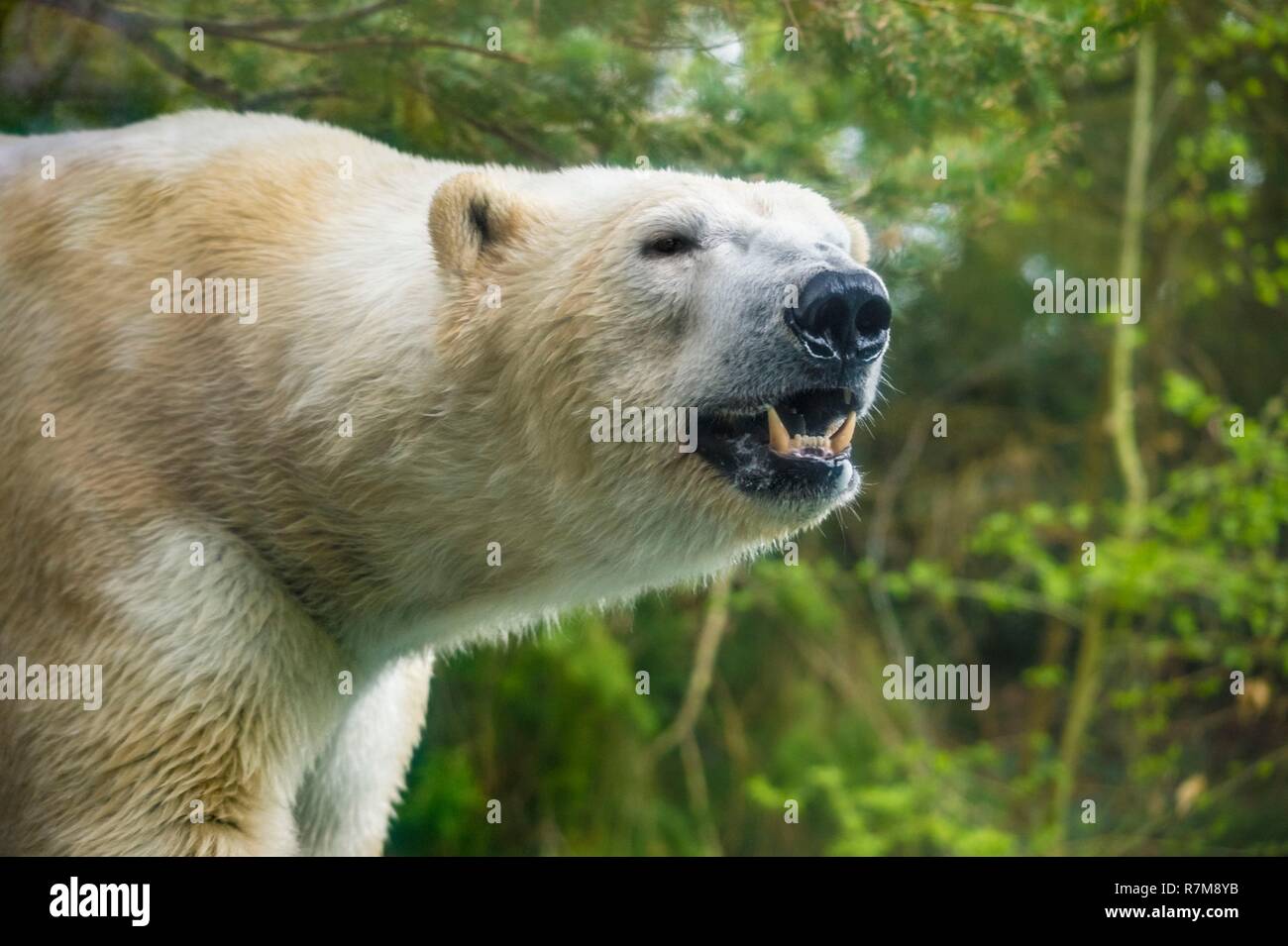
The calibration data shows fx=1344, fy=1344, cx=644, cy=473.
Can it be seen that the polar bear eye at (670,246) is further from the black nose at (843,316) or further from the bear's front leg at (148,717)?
the bear's front leg at (148,717)

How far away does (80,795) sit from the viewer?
2.43 metres

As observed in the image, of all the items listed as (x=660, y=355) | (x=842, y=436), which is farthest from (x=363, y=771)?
(x=842, y=436)

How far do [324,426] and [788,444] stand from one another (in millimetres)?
875

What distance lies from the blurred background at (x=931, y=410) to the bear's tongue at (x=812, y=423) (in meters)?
0.89

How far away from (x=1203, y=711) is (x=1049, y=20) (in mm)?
4617

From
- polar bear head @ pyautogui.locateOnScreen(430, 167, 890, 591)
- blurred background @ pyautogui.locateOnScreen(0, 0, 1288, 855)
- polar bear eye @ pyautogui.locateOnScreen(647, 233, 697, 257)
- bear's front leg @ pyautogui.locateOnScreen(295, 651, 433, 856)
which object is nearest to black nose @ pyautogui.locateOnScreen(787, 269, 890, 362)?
polar bear head @ pyautogui.locateOnScreen(430, 167, 890, 591)

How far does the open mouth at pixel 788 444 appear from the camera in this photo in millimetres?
2414

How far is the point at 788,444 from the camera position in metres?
2.44

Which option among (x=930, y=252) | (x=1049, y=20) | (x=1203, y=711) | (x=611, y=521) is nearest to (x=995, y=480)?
(x=1203, y=711)

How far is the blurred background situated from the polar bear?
56cm

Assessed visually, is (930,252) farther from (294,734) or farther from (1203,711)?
(1203,711)

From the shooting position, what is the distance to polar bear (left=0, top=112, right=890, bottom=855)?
2418 mm

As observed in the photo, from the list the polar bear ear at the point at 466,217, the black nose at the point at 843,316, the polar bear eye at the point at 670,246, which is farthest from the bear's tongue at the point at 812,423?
the polar bear ear at the point at 466,217

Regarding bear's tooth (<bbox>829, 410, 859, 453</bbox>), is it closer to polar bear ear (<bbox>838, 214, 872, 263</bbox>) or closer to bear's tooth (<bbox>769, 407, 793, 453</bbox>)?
bear's tooth (<bbox>769, 407, 793, 453</bbox>)
